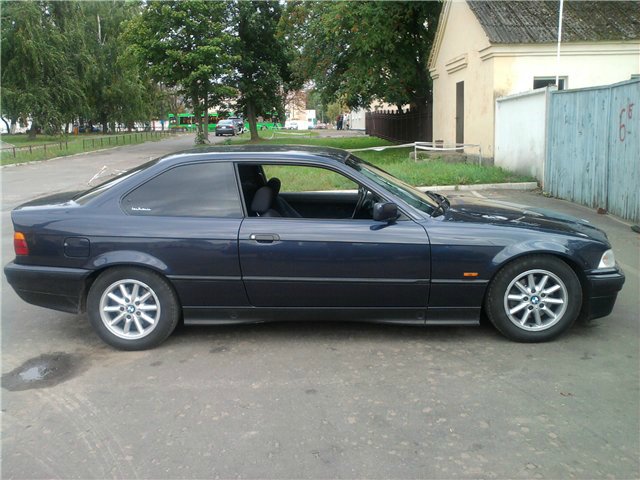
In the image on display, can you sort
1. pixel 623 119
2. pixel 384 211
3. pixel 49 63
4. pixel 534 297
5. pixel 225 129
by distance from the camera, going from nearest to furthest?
1. pixel 384 211
2. pixel 534 297
3. pixel 623 119
4. pixel 49 63
5. pixel 225 129

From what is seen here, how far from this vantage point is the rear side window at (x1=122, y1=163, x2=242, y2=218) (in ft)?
15.8

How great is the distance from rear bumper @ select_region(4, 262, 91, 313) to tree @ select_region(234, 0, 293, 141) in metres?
34.7

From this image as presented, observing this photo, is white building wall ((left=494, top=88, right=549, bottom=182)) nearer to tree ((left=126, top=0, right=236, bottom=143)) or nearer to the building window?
the building window

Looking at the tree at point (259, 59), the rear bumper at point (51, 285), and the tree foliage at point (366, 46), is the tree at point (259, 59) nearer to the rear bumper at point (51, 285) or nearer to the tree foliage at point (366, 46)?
the tree foliage at point (366, 46)

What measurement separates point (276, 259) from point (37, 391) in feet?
6.29

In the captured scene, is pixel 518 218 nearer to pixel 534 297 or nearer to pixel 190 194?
pixel 534 297

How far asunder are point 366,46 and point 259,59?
19.4m

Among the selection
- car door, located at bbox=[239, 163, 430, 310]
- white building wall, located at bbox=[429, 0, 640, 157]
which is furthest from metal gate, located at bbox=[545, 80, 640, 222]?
car door, located at bbox=[239, 163, 430, 310]

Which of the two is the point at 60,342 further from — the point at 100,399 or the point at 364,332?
the point at 364,332

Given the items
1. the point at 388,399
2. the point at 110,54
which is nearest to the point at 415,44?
the point at 388,399

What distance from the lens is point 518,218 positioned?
5027 mm

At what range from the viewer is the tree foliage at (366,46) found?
22125 mm

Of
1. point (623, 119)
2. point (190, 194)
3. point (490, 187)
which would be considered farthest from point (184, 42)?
point (190, 194)

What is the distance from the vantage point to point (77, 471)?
320cm
